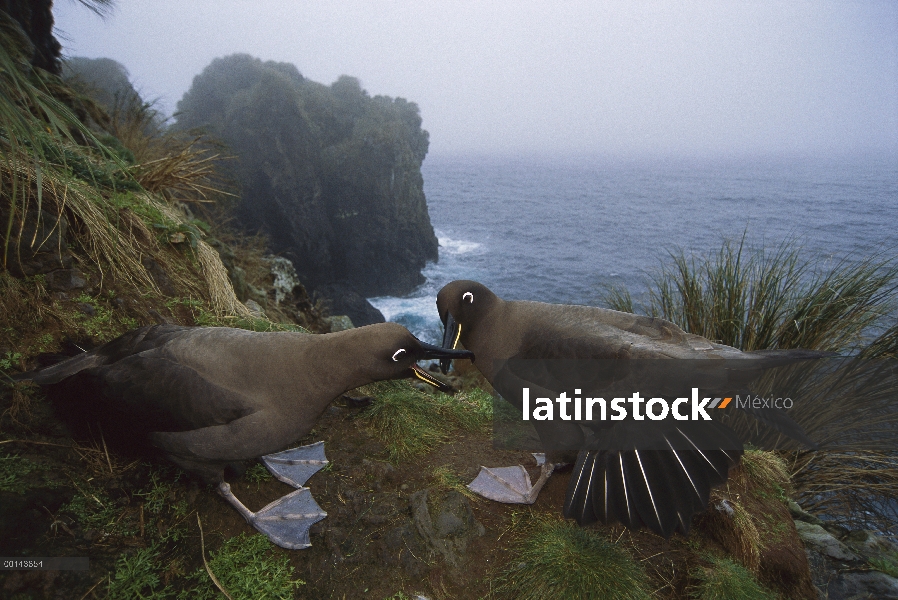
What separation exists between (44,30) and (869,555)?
1138 centimetres

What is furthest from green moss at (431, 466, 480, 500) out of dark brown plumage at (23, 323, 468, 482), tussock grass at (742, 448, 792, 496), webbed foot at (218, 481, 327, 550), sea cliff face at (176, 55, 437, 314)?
sea cliff face at (176, 55, 437, 314)

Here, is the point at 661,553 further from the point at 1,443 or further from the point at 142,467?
the point at 1,443

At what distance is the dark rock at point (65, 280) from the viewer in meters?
3.92

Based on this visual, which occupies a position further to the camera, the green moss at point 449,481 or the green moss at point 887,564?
the green moss at point 887,564

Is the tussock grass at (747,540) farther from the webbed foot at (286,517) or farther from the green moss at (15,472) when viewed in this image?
the green moss at (15,472)

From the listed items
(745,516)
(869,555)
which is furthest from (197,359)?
(869,555)

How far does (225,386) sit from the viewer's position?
113 inches

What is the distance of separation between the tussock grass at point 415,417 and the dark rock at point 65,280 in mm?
2578

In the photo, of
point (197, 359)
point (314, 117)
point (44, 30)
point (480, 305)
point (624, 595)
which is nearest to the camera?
point (624, 595)

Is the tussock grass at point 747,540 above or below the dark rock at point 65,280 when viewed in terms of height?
below

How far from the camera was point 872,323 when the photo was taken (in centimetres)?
509

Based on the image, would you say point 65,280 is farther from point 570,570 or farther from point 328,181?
point 328,181

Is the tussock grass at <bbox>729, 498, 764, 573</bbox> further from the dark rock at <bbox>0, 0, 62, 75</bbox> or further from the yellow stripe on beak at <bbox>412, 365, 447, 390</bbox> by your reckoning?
the dark rock at <bbox>0, 0, 62, 75</bbox>

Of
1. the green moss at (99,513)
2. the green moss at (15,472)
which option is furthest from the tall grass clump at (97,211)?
the green moss at (99,513)
